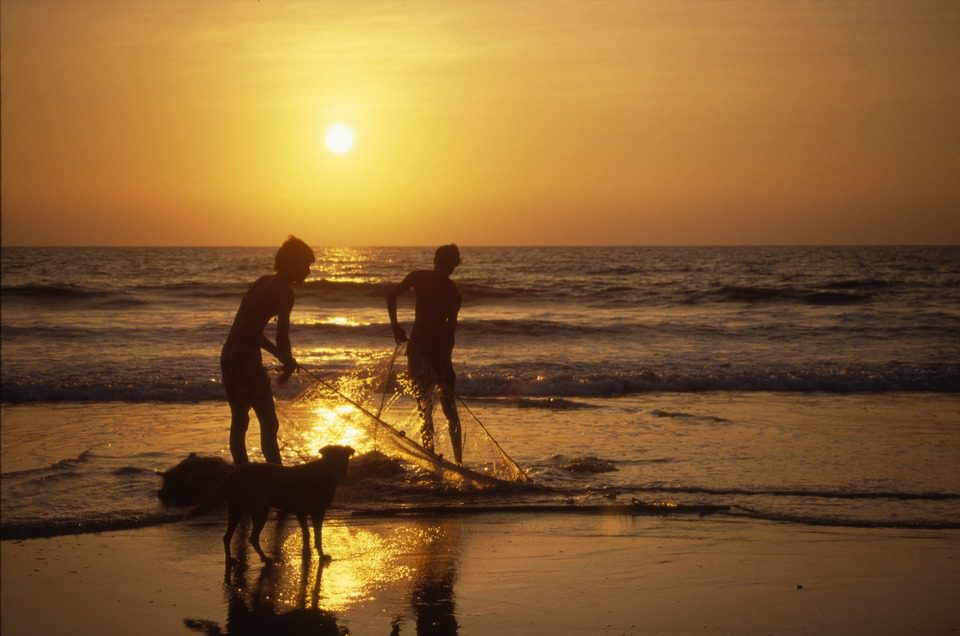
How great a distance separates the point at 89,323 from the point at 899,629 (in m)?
25.0

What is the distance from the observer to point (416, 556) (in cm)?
575

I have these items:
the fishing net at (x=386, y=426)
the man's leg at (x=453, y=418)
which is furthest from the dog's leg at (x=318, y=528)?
the man's leg at (x=453, y=418)

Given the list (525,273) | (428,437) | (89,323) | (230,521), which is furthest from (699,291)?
(230,521)

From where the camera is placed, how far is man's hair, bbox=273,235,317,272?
19.7 ft

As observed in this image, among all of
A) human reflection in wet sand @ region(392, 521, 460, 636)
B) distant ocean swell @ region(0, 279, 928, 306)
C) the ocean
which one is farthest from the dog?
distant ocean swell @ region(0, 279, 928, 306)

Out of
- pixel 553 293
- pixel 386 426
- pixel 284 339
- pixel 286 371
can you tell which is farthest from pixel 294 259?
pixel 553 293

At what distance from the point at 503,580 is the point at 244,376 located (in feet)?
7.07

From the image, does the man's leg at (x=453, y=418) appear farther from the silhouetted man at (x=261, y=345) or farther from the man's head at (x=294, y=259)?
the man's head at (x=294, y=259)

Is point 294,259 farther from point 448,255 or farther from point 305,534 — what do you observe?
point 448,255

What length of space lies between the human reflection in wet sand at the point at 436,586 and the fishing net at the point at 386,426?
1.01 meters

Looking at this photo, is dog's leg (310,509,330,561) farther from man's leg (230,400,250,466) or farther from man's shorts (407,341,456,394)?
man's shorts (407,341,456,394)

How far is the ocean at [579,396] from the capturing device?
7.25 meters

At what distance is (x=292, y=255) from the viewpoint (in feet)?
19.7

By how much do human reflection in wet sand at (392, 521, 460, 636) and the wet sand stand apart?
0.01m
